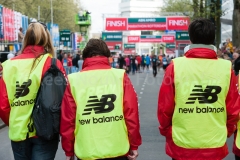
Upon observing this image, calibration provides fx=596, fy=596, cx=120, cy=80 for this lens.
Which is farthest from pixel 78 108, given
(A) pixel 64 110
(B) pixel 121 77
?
(B) pixel 121 77

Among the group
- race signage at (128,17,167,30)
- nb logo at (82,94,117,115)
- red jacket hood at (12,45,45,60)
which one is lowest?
nb logo at (82,94,117,115)

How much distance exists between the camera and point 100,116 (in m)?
4.58

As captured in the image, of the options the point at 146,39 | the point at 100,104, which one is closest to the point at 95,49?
the point at 100,104

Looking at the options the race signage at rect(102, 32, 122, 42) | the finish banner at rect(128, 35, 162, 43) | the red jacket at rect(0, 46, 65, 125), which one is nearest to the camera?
the red jacket at rect(0, 46, 65, 125)

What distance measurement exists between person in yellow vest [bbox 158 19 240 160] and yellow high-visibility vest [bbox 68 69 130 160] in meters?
0.38

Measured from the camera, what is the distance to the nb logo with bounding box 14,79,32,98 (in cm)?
504

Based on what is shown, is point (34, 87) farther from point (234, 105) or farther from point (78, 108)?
point (234, 105)

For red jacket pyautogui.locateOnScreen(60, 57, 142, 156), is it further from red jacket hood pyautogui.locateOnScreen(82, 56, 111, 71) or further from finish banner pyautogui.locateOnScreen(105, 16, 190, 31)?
finish banner pyautogui.locateOnScreen(105, 16, 190, 31)

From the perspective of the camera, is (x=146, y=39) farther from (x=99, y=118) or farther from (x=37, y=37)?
(x=99, y=118)

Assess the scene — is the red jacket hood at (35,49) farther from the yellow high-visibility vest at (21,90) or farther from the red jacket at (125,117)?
the red jacket at (125,117)

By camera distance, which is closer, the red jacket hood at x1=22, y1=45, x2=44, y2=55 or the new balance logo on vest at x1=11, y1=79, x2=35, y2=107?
the new balance logo on vest at x1=11, y1=79, x2=35, y2=107

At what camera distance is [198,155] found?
465cm

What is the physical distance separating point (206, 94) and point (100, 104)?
2.77 feet

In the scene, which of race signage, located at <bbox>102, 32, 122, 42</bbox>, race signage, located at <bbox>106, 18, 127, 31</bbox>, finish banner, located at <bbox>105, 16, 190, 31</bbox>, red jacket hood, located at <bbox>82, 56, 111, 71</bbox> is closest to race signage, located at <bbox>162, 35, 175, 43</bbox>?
race signage, located at <bbox>102, 32, 122, 42</bbox>
